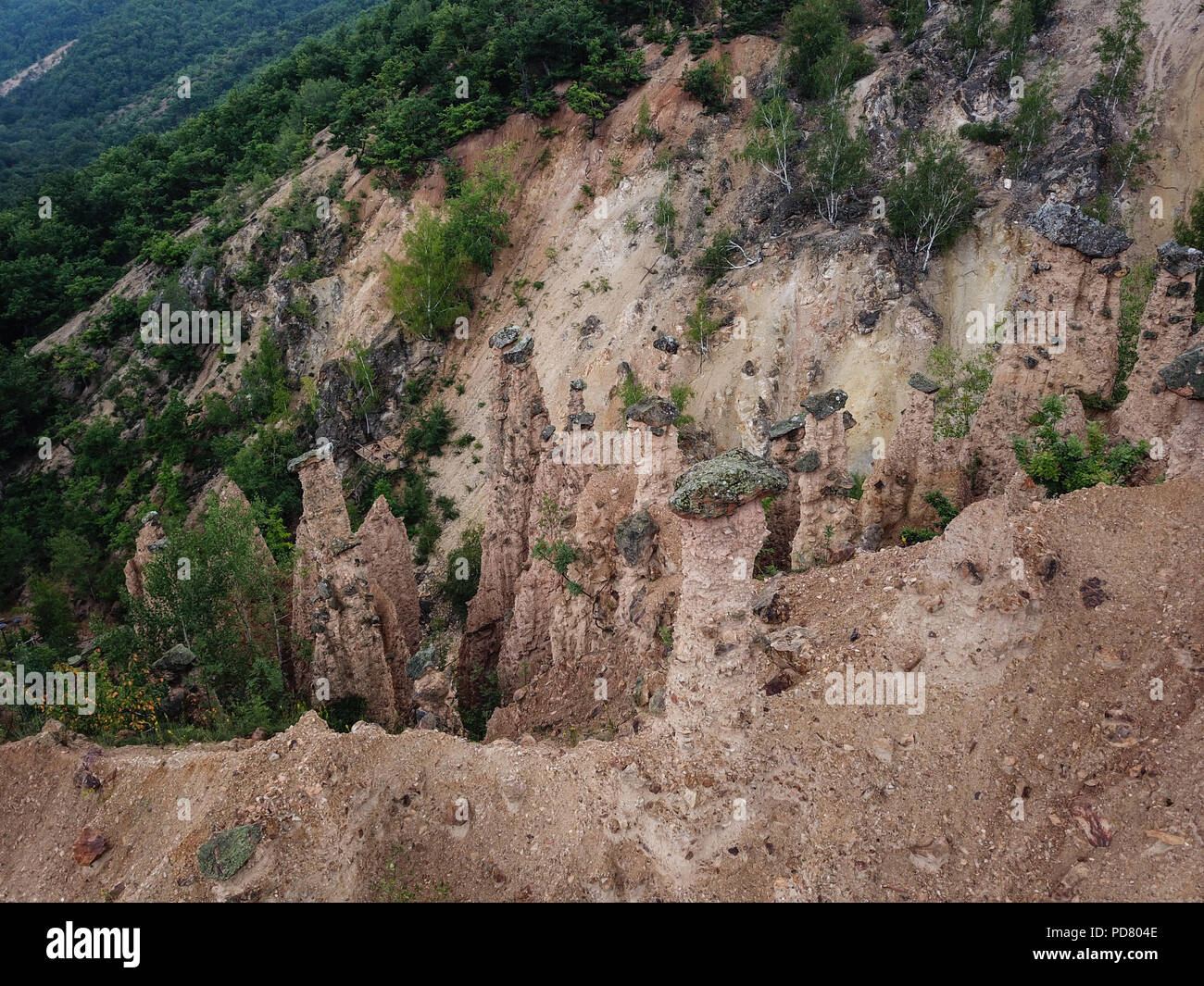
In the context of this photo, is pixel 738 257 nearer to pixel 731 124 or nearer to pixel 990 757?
pixel 731 124

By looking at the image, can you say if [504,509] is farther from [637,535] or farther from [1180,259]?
[1180,259]

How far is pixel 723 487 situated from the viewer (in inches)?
322

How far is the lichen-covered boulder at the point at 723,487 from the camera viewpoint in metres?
8.20

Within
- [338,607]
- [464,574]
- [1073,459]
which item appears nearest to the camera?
[1073,459]

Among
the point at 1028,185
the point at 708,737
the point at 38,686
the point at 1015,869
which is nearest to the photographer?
the point at 1015,869

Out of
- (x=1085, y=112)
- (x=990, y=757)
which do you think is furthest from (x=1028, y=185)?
(x=990, y=757)

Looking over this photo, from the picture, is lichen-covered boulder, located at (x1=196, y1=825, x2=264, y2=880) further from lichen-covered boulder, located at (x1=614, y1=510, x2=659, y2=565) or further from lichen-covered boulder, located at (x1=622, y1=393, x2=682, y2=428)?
lichen-covered boulder, located at (x1=622, y1=393, x2=682, y2=428)

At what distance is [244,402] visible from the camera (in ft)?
123

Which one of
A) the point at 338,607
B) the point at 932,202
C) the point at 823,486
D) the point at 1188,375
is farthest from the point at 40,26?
the point at 1188,375

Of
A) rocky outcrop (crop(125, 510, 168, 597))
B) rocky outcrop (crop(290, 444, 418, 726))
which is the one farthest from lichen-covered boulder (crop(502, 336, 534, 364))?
rocky outcrop (crop(125, 510, 168, 597))

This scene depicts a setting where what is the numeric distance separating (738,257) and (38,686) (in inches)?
1168

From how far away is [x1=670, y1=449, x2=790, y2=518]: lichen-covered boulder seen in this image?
820 cm

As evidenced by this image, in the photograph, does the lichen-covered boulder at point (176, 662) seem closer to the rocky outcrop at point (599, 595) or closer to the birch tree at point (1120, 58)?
the rocky outcrop at point (599, 595)

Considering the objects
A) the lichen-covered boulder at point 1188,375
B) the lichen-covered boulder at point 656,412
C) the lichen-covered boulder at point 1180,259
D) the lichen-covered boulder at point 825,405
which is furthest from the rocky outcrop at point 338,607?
the lichen-covered boulder at point 1180,259
